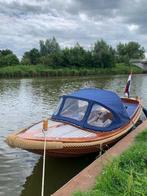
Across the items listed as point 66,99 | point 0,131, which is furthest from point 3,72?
point 66,99

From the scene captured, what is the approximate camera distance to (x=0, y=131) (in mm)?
13273

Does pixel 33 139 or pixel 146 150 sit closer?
pixel 146 150

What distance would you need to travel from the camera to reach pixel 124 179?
5.64 m

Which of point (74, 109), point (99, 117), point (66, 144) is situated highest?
point (74, 109)

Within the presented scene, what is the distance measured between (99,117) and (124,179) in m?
4.43

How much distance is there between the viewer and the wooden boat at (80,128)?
8453 millimetres

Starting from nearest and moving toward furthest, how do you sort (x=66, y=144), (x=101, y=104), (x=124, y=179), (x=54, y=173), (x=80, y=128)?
(x=124, y=179) < (x=66, y=144) < (x=54, y=173) < (x=80, y=128) < (x=101, y=104)

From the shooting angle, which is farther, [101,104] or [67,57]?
[67,57]

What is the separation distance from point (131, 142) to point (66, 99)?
2463mm

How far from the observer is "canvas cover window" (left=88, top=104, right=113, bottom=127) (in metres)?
9.76

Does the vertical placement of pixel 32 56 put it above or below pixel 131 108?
above

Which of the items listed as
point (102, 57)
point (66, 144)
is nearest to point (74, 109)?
point (66, 144)

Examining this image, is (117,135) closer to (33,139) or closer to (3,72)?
(33,139)

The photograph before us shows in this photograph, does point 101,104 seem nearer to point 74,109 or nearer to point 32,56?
point 74,109
